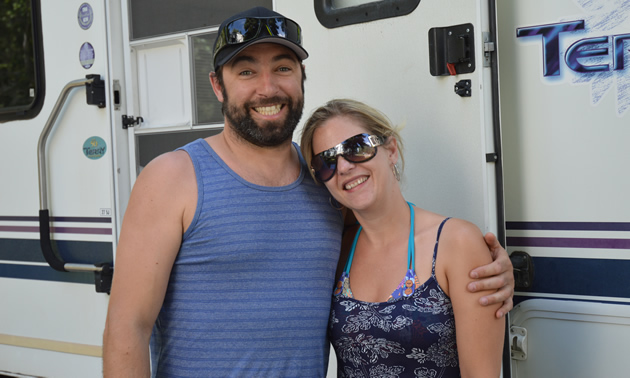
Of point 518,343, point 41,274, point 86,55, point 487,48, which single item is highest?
point 86,55

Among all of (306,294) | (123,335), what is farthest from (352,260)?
(123,335)

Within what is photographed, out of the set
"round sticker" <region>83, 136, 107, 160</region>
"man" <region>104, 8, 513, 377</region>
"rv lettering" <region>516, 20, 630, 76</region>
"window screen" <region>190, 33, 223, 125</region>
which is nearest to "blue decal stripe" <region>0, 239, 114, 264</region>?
"round sticker" <region>83, 136, 107, 160</region>

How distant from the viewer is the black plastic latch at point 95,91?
329cm

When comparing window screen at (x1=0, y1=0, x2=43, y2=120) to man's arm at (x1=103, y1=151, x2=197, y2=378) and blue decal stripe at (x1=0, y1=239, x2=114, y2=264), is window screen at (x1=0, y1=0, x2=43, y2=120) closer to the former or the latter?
blue decal stripe at (x1=0, y1=239, x2=114, y2=264)

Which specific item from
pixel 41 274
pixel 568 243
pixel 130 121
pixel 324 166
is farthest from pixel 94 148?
pixel 568 243

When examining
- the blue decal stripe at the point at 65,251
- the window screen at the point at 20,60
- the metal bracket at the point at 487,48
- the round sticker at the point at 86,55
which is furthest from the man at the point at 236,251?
the window screen at the point at 20,60

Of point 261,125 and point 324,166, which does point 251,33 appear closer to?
point 261,125

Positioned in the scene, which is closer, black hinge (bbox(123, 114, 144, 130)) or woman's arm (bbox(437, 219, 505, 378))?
woman's arm (bbox(437, 219, 505, 378))

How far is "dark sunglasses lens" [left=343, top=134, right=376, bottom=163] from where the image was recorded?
Result: 6.29 feet

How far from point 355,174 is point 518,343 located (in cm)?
85

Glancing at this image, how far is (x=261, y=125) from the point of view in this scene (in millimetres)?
1905

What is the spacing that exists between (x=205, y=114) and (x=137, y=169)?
0.53 metres

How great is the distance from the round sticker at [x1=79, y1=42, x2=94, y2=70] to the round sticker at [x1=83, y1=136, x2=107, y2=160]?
0.38 meters

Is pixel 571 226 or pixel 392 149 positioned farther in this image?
pixel 571 226
